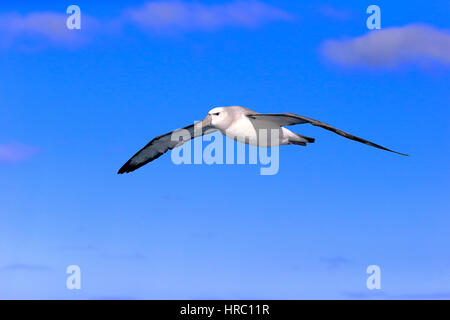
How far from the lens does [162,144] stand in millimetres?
19891

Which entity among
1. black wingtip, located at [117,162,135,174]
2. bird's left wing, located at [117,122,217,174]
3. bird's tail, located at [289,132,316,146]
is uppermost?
bird's left wing, located at [117,122,217,174]

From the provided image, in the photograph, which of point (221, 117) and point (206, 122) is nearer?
point (221, 117)

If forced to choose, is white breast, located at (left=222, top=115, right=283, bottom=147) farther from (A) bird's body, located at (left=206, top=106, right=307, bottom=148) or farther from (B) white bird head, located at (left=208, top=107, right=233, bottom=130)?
(B) white bird head, located at (left=208, top=107, right=233, bottom=130)

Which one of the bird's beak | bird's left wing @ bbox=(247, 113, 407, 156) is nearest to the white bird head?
the bird's beak

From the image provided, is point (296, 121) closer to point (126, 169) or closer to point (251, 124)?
point (251, 124)

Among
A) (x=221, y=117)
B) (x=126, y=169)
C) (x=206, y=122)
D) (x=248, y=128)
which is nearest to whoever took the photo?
(x=248, y=128)

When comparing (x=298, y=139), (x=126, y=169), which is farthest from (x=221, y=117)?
(x=126, y=169)

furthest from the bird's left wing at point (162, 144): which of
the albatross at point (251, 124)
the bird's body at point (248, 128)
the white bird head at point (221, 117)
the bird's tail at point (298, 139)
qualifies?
the bird's tail at point (298, 139)

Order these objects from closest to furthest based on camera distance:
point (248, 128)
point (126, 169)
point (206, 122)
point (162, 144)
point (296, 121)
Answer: point (296, 121) → point (248, 128) → point (206, 122) → point (162, 144) → point (126, 169)

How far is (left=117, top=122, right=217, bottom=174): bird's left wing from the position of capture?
18938 mm

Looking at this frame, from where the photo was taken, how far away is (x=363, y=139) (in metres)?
14.9
